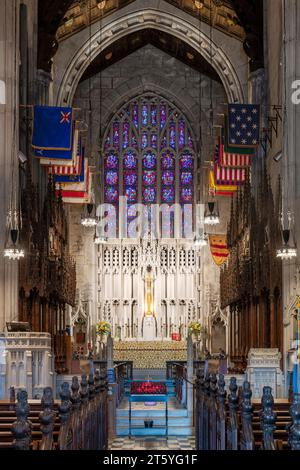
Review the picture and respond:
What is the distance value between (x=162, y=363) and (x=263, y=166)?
6.94 m

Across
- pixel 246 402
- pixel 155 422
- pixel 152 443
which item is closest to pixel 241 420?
pixel 246 402

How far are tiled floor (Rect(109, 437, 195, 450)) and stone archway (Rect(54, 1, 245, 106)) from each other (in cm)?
1953

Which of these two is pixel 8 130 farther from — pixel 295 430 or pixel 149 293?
pixel 295 430

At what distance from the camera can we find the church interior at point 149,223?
1565 centimetres

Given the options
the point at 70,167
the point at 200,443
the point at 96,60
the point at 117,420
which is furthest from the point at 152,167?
the point at 200,443

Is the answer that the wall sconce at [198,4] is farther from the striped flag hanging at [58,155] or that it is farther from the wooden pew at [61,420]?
the wooden pew at [61,420]

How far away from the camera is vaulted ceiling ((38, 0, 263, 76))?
28359 millimetres

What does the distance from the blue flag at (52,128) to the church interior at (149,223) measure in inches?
1.5

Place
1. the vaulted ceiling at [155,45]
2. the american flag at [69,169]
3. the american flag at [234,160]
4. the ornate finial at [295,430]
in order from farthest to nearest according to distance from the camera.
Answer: the vaulted ceiling at [155,45] → the american flag at [234,160] → the american flag at [69,169] → the ornate finial at [295,430]

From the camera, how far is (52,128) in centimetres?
2338

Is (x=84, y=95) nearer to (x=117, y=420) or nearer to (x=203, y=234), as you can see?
(x=203, y=234)

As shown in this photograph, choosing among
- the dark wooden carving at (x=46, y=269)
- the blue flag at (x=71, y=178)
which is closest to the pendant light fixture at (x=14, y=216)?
the dark wooden carving at (x=46, y=269)

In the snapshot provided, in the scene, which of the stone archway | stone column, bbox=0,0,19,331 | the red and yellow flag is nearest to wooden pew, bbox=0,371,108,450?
stone column, bbox=0,0,19,331

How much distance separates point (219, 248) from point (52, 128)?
1235 cm
